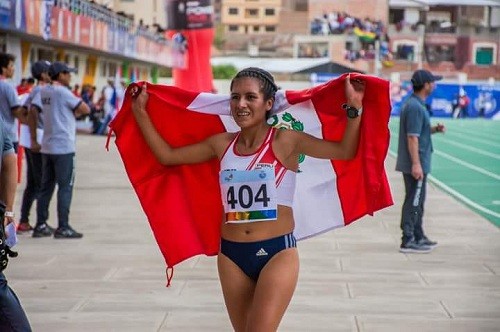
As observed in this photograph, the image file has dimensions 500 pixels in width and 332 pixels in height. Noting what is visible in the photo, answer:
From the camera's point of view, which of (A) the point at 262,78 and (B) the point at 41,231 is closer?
(A) the point at 262,78

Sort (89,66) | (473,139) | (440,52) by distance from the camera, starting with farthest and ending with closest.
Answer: (440,52), (89,66), (473,139)

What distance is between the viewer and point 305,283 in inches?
384

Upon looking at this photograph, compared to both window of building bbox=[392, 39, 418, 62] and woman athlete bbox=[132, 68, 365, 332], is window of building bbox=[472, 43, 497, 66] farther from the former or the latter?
woman athlete bbox=[132, 68, 365, 332]

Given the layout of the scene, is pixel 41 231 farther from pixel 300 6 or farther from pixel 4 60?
pixel 300 6

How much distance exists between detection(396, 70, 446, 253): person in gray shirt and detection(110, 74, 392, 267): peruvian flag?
5.24 m

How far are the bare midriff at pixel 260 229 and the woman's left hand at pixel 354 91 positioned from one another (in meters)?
0.65

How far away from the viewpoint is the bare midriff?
5574mm

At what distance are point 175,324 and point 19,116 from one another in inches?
176

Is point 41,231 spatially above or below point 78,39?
below

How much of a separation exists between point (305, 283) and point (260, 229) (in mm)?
4240

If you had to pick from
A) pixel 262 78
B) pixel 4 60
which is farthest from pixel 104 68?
pixel 262 78

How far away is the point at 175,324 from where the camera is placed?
800 cm

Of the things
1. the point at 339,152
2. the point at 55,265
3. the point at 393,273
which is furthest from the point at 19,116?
the point at 339,152

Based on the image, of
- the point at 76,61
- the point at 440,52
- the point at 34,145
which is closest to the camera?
the point at 34,145
